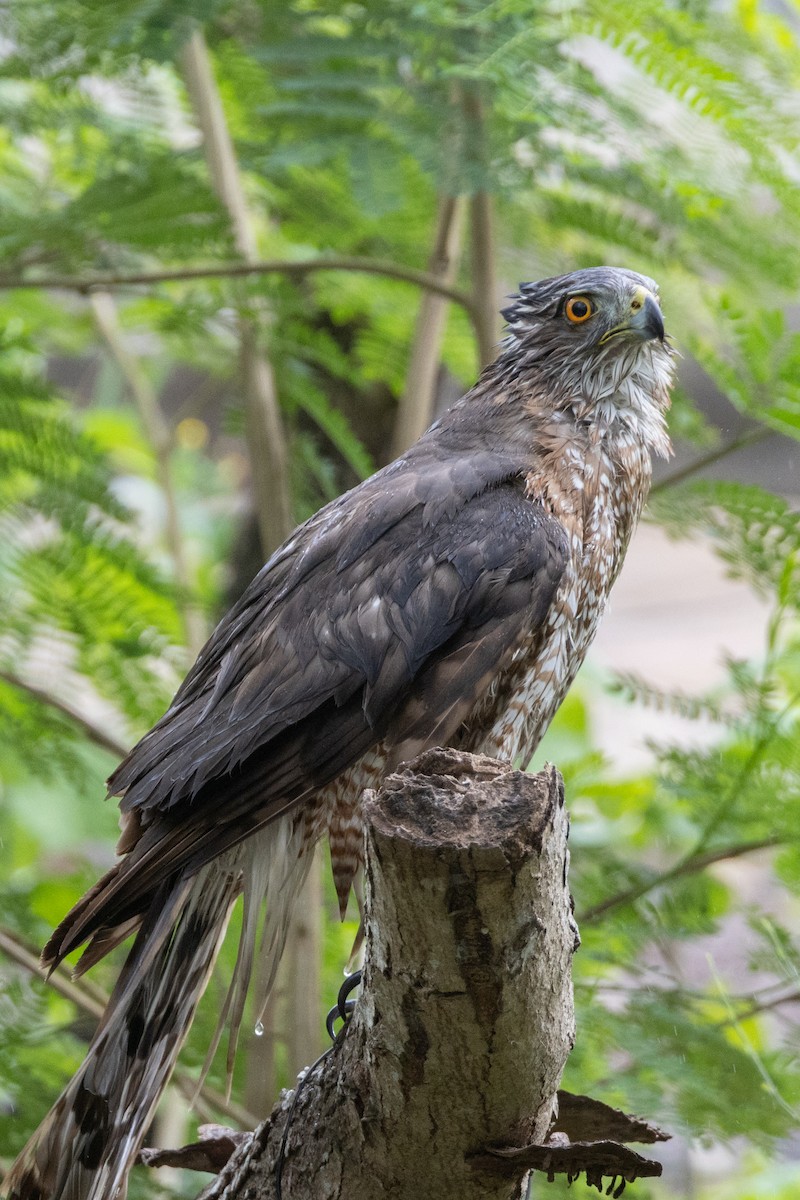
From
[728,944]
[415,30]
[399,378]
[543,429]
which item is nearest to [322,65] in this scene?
[415,30]

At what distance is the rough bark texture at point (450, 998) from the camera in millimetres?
1375

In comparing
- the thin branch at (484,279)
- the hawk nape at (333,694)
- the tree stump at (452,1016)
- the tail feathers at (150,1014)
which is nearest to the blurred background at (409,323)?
the thin branch at (484,279)

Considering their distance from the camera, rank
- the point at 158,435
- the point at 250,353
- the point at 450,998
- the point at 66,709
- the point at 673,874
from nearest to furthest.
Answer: the point at 450,998 < the point at 673,874 < the point at 66,709 < the point at 250,353 < the point at 158,435

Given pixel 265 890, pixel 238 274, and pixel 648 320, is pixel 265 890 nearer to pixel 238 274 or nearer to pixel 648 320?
pixel 648 320

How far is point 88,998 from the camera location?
2900mm

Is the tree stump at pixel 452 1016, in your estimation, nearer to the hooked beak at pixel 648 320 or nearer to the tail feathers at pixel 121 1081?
the tail feathers at pixel 121 1081

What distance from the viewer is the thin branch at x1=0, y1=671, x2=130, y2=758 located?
2.98 meters

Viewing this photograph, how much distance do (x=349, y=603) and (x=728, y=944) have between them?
4977mm

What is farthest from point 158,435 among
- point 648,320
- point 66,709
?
point 648,320

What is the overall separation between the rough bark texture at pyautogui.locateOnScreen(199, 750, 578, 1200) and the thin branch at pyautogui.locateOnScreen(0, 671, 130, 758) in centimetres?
151

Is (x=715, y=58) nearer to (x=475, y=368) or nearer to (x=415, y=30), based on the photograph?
(x=415, y=30)

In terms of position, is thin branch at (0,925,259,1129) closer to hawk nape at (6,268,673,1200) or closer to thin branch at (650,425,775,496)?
hawk nape at (6,268,673,1200)

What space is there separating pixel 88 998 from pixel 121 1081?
92cm

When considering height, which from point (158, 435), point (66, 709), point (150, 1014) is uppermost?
point (158, 435)
